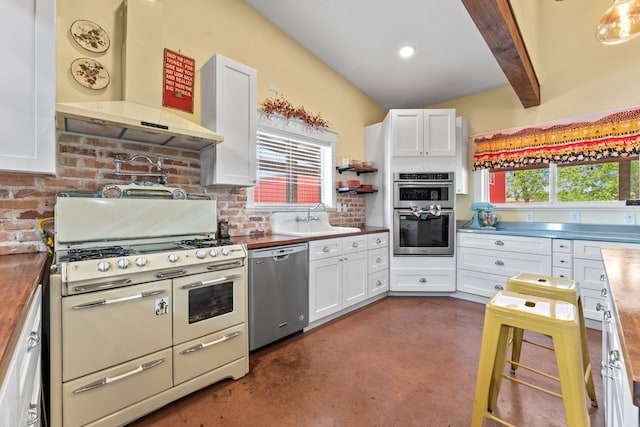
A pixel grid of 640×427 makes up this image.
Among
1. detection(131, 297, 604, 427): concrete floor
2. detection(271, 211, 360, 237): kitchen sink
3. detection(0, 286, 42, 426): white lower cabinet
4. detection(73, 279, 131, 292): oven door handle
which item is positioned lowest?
detection(131, 297, 604, 427): concrete floor

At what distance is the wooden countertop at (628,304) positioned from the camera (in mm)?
518

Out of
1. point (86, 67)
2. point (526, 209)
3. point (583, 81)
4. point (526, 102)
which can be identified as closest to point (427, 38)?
point (526, 102)

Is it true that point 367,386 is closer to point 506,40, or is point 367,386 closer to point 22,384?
point 22,384

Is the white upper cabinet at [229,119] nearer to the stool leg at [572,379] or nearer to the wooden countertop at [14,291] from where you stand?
the wooden countertop at [14,291]

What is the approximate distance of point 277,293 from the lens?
7.81 feet

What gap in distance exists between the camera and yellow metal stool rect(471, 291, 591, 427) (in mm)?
1121

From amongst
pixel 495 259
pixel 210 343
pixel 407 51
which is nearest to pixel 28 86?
pixel 210 343

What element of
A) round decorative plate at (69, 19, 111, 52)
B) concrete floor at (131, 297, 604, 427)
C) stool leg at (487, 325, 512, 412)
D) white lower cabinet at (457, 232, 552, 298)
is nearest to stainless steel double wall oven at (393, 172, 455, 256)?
white lower cabinet at (457, 232, 552, 298)

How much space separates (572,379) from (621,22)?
1923 mm

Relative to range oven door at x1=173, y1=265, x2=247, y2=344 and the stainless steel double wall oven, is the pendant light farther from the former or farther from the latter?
range oven door at x1=173, y1=265, x2=247, y2=344

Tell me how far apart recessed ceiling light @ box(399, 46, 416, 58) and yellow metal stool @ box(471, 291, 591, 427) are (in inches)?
111

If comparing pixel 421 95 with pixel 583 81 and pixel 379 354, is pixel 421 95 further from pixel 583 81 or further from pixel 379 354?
pixel 379 354

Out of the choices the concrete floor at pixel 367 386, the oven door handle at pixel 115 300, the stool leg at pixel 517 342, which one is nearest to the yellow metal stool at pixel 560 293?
the stool leg at pixel 517 342

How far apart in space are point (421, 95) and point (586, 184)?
2.22 meters
